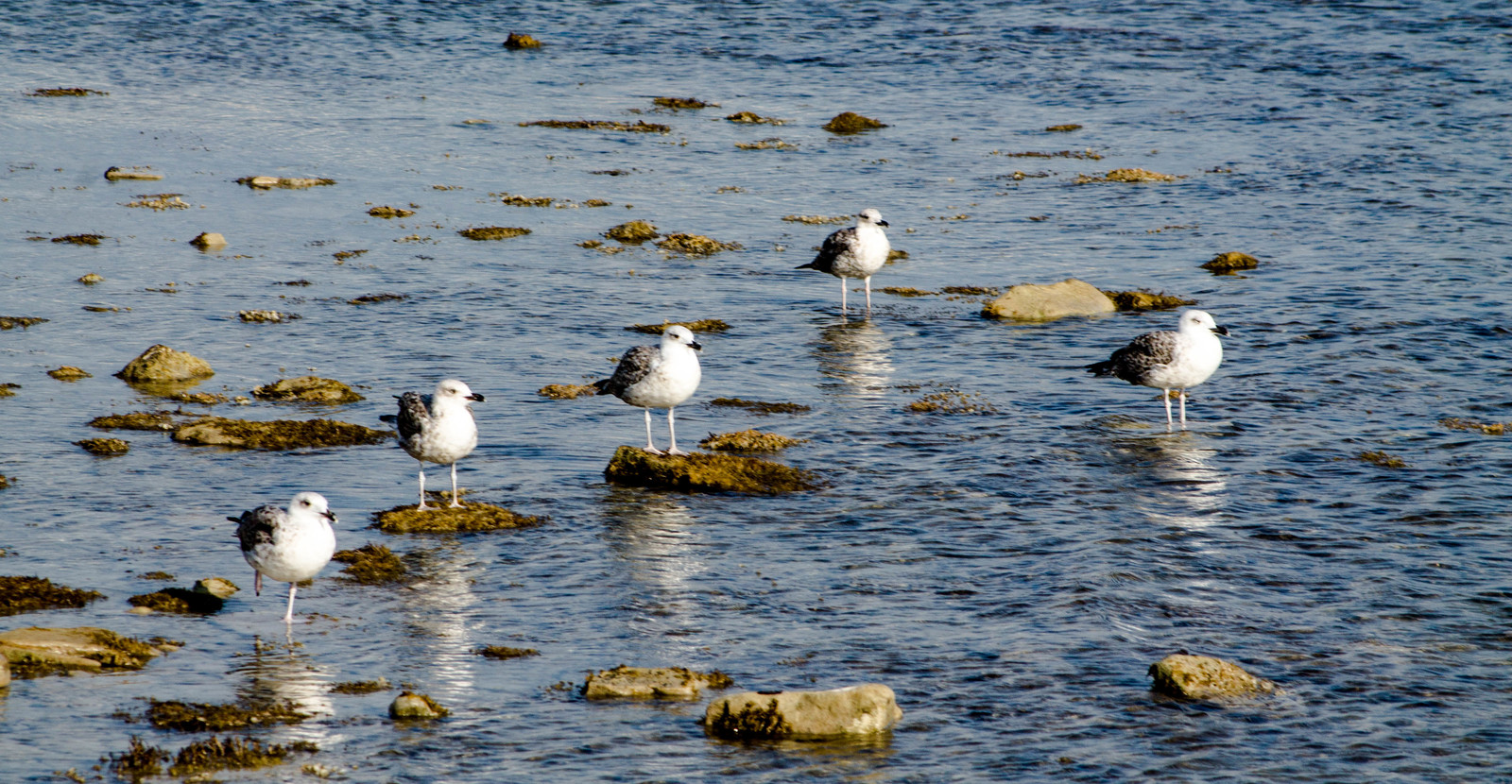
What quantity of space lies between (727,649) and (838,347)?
1165cm

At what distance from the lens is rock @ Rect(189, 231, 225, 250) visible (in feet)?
97.5

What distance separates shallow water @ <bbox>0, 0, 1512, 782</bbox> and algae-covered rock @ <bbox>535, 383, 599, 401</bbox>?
0.30 metres

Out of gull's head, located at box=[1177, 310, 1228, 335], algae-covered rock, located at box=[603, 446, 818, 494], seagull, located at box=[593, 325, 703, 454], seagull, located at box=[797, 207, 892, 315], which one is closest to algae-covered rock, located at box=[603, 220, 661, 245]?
seagull, located at box=[797, 207, 892, 315]

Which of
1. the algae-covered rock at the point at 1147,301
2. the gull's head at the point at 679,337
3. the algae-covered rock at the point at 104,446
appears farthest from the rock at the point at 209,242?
the algae-covered rock at the point at 1147,301

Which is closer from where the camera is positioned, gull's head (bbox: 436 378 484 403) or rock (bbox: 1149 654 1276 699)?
rock (bbox: 1149 654 1276 699)

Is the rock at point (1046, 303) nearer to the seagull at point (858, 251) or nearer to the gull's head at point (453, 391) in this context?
the seagull at point (858, 251)

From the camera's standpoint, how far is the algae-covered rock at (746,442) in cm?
1880

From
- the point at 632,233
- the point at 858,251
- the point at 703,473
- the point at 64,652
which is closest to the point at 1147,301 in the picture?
the point at 858,251

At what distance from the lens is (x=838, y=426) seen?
2008cm

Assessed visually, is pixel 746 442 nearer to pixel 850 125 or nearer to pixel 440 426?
pixel 440 426

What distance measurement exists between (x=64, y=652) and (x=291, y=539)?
1948 mm

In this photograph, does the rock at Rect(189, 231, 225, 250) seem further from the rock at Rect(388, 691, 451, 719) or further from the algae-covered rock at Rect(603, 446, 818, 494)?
the rock at Rect(388, 691, 451, 719)

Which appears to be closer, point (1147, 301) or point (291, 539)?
point (291, 539)

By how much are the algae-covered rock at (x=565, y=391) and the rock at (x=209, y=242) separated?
11.4 meters
